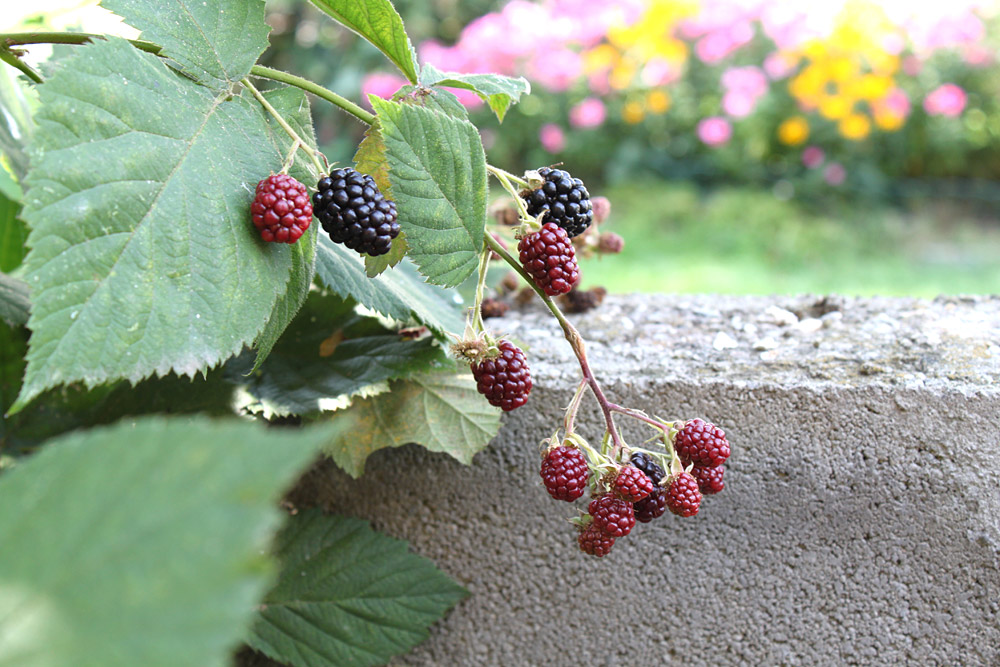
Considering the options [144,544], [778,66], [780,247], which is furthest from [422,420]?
[778,66]

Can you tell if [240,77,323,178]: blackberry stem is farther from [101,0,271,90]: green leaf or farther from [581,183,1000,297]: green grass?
[581,183,1000,297]: green grass

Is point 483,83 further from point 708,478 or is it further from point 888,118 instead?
point 888,118

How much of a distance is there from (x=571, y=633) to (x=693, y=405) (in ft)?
0.73

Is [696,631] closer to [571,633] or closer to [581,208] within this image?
[571,633]

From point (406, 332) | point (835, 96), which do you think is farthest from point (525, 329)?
point (835, 96)

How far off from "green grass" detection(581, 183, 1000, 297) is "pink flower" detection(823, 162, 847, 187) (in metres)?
0.10

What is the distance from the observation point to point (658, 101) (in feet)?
9.55

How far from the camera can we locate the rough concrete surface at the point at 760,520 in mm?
667

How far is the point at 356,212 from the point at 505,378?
135mm

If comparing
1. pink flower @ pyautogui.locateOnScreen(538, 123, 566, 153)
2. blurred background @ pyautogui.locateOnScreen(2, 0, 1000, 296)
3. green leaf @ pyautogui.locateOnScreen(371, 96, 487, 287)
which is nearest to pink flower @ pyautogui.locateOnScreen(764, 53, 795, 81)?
blurred background @ pyautogui.locateOnScreen(2, 0, 1000, 296)

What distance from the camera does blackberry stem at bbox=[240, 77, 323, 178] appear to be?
521 mm

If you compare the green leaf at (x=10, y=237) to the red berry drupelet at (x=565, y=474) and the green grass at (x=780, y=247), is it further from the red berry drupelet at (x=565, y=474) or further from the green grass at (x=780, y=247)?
the green grass at (x=780, y=247)

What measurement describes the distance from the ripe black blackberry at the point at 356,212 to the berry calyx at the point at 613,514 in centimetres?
20

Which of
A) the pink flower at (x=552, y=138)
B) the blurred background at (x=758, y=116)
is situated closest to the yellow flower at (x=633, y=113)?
→ the blurred background at (x=758, y=116)
